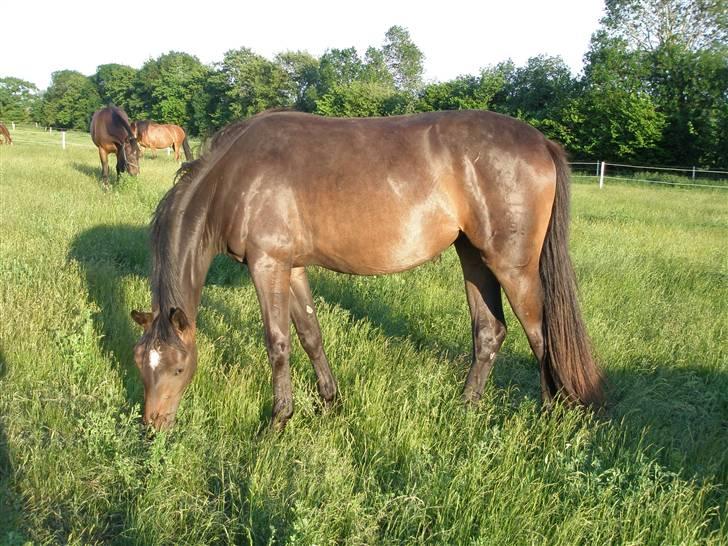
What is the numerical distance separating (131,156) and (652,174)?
2148cm

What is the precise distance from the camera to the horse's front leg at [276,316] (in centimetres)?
327

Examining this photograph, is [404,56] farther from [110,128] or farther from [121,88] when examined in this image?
[110,128]

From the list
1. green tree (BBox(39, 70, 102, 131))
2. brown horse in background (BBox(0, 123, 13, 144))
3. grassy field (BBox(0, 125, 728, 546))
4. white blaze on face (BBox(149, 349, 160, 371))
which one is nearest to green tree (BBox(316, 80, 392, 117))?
brown horse in background (BBox(0, 123, 13, 144))

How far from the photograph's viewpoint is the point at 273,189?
3.27m

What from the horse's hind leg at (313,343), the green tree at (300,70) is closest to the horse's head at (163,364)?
the horse's hind leg at (313,343)

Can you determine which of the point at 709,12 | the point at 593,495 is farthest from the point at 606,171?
the point at 593,495

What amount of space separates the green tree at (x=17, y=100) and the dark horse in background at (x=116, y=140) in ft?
212

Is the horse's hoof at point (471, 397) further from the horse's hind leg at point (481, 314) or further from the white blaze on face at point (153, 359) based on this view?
the white blaze on face at point (153, 359)

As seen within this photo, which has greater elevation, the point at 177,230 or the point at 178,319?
the point at 177,230

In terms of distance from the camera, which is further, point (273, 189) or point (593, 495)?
point (273, 189)

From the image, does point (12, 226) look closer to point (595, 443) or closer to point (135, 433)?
point (135, 433)

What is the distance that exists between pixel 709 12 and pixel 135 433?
40.8m

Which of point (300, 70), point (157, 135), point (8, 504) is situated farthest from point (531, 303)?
point (300, 70)

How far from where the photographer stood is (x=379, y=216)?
10.8 ft
